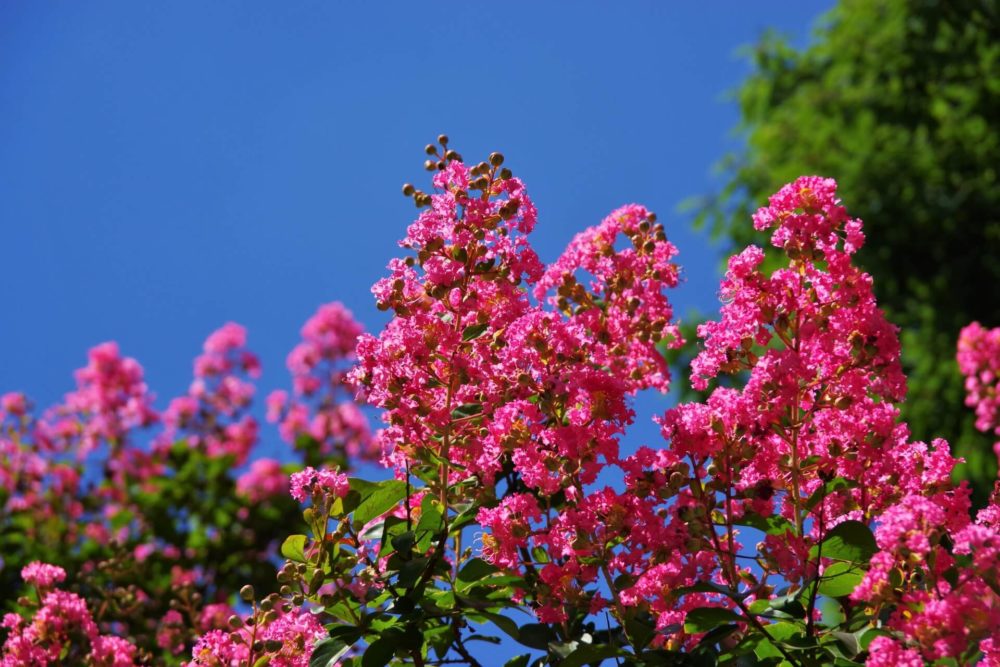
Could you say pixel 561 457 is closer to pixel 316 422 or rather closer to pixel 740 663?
pixel 740 663

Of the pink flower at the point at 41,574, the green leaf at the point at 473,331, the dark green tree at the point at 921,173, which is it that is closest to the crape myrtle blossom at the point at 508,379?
the green leaf at the point at 473,331

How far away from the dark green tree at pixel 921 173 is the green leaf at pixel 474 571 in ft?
28.2

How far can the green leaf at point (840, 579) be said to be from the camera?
5.57 ft

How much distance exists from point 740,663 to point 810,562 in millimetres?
228

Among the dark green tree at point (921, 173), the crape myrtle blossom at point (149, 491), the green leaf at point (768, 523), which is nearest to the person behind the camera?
the green leaf at point (768, 523)

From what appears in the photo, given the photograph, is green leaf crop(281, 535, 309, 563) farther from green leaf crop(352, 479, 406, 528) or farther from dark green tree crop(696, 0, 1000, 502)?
dark green tree crop(696, 0, 1000, 502)

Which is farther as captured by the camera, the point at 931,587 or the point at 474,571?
the point at 474,571

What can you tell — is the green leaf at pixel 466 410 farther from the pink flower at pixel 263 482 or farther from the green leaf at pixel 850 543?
the pink flower at pixel 263 482

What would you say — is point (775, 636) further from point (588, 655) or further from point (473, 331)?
point (473, 331)

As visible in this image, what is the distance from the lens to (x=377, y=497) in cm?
193

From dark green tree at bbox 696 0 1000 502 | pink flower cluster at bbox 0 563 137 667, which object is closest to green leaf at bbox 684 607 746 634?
A: pink flower cluster at bbox 0 563 137 667

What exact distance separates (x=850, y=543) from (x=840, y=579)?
101 mm

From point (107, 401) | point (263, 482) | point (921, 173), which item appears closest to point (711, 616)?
point (263, 482)

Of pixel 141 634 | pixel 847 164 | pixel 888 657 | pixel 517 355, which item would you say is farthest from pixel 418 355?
pixel 847 164
